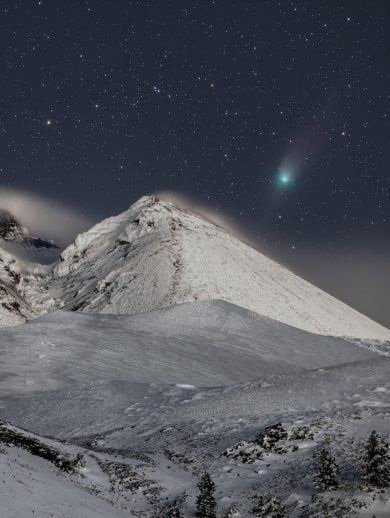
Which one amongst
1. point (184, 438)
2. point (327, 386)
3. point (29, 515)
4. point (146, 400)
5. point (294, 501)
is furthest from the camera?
point (146, 400)

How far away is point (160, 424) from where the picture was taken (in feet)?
100

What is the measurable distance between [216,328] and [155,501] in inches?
2471

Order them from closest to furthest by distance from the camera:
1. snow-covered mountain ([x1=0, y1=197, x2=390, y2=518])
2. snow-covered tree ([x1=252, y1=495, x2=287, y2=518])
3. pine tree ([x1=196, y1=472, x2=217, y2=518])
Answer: snow-covered tree ([x1=252, y1=495, x2=287, y2=518])
pine tree ([x1=196, y1=472, x2=217, y2=518])
snow-covered mountain ([x1=0, y1=197, x2=390, y2=518])

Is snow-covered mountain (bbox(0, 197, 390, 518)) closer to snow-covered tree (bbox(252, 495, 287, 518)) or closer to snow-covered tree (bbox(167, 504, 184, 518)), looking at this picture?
snow-covered tree (bbox(167, 504, 184, 518))

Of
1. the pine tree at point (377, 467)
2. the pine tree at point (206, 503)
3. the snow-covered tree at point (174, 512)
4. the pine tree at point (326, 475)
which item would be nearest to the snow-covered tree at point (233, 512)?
the pine tree at point (206, 503)

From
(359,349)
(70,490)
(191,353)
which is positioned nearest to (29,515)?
(70,490)

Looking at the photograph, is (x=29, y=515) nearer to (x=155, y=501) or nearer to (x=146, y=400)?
(x=155, y=501)

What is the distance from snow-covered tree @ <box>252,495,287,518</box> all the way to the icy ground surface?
26 cm

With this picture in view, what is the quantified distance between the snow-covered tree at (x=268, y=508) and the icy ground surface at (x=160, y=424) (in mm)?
261

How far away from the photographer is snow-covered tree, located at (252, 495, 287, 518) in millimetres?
16203

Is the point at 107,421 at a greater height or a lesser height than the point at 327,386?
lesser

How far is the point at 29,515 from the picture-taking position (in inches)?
513

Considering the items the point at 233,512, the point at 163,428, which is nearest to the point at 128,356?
the point at 163,428

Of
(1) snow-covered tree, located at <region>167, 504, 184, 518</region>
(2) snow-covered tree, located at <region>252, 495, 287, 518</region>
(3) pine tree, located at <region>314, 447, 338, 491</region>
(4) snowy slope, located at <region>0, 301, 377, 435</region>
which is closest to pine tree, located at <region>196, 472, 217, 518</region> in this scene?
(1) snow-covered tree, located at <region>167, 504, 184, 518</region>
